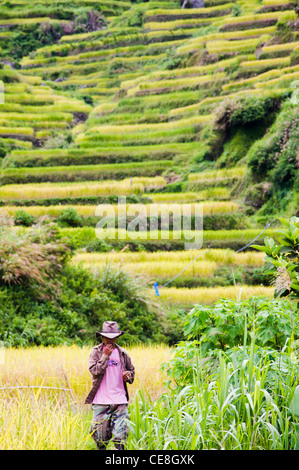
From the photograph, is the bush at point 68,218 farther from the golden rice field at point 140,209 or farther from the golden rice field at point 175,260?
the golden rice field at point 175,260

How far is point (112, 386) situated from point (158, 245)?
1062 centimetres

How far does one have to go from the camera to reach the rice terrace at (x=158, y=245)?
337cm

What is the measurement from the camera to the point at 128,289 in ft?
30.5

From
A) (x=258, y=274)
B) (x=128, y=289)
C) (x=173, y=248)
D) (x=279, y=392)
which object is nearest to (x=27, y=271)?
(x=128, y=289)

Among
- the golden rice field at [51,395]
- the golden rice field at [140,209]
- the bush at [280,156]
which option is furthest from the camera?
the bush at [280,156]

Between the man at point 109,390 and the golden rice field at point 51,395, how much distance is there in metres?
0.11

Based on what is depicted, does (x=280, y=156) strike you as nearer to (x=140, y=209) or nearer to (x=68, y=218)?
(x=140, y=209)

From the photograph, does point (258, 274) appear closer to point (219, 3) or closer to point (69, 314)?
point (69, 314)

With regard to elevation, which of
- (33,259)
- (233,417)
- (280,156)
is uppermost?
(280,156)

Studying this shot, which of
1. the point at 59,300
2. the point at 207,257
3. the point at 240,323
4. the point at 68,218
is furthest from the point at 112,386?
the point at 68,218

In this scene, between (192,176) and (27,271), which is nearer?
(27,271)

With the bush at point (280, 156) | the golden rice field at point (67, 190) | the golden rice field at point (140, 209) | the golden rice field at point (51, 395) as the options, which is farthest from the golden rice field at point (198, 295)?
the golden rice field at point (67, 190)

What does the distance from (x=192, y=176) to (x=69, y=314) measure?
12.3 metres

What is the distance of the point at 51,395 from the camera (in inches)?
187
